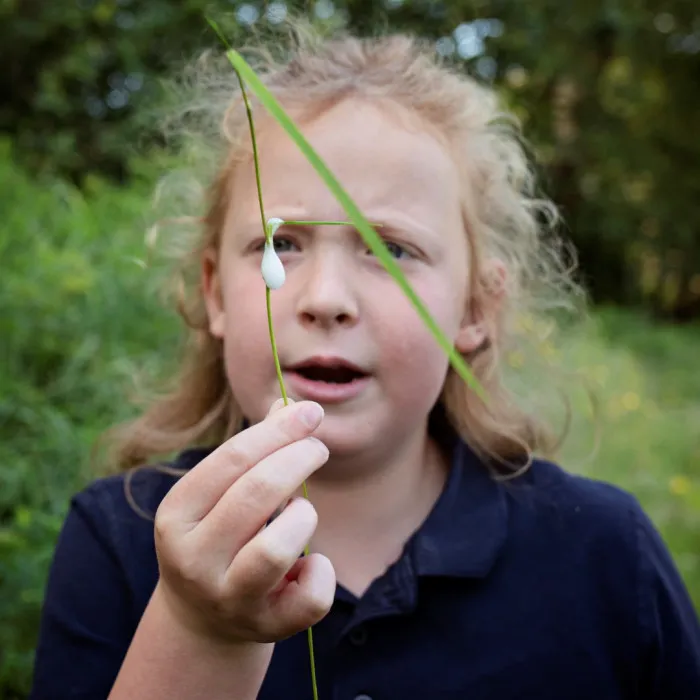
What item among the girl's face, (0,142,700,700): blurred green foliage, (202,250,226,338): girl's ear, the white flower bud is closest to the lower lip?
the girl's face

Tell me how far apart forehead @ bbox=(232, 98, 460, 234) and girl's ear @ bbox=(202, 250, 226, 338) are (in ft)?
0.47

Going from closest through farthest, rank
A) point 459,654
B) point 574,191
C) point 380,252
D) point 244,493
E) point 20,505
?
point 380,252, point 244,493, point 459,654, point 20,505, point 574,191

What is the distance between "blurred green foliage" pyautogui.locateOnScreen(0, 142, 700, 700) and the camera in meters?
1.58

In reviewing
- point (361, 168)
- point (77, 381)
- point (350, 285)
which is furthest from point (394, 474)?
point (77, 381)

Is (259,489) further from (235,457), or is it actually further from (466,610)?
(466,610)

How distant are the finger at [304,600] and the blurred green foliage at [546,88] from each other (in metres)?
1.17

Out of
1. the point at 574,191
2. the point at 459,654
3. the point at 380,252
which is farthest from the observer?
the point at 574,191

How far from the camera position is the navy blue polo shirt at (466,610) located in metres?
1.09

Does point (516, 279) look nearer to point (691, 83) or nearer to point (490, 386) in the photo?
point (490, 386)

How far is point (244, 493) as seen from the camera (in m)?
0.66

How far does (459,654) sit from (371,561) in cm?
17

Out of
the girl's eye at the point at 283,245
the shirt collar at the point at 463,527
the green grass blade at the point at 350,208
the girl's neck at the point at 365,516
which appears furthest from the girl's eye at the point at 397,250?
the green grass blade at the point at 350,208

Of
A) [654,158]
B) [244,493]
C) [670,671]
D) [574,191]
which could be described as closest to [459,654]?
[670,671]

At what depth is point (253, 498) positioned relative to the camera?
66 centimetres
